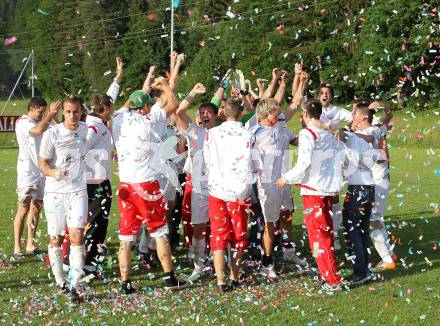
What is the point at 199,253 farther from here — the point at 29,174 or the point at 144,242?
the point at 29,174

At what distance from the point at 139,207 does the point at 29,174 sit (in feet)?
9.69

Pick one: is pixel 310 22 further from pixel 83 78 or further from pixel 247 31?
pixel 83 78

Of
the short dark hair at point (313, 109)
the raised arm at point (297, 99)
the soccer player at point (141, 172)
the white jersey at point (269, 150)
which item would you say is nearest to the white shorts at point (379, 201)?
the white jersey at point (269, 150)

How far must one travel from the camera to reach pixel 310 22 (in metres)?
46.1

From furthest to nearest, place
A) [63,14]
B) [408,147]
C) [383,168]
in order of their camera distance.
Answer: [63,14], [408,147], [383,168]

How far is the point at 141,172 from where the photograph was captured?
7695mm

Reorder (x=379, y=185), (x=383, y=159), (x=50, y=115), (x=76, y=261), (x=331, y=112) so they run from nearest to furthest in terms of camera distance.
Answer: (x=76, y=261) → (x=50, y=115) → (x=383, y=159) → (x=379, y=185) → (x=331, y=112)

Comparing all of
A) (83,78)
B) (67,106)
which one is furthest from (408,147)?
(83,78)

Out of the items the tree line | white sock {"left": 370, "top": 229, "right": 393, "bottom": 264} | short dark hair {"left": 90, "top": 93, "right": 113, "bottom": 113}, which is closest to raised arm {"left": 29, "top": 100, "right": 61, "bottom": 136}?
short dark hair {"left": 90, "top": 93, "right": 113, "bottom": 113}

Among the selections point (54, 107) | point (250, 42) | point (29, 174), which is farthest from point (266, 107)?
point (250, 42)

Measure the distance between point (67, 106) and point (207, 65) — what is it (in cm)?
4558

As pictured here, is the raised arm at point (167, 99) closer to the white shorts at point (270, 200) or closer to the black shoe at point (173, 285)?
the white shorts at point (270, 200)

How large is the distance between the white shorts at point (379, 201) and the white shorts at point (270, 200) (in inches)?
57.0

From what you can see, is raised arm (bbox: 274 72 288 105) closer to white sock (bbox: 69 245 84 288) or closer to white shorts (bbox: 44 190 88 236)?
white shorts (bbox: 44 190 88 236)
